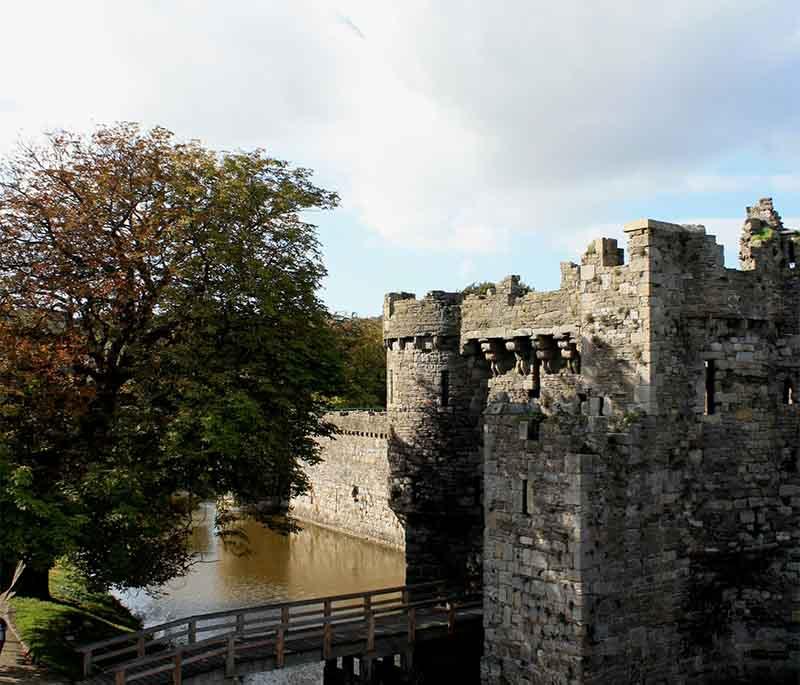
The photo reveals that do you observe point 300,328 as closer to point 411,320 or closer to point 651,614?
point 411,320

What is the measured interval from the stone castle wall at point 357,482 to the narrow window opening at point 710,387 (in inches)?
903

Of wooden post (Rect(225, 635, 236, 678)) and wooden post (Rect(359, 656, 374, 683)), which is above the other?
wooden post (Rect(225, 635, 236, 678))

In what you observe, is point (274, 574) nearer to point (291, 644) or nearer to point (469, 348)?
point (469, 348)

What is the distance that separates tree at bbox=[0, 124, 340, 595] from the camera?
1728 cm

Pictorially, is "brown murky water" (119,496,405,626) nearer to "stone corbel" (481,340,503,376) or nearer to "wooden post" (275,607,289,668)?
"wooden post" (275,607,289,668)

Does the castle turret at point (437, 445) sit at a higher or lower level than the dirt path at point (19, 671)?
higher

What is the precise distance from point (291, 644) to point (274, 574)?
732 inches

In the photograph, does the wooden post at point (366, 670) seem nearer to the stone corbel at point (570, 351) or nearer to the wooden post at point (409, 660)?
the wooden post at point (409, 660)

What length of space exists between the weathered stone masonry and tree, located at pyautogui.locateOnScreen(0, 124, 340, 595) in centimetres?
551

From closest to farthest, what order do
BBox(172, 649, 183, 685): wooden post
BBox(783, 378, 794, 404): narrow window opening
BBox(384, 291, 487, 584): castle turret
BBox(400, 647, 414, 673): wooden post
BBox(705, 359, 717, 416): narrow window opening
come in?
1. BBox(172, 649, 183, 685): wooden post
2. BBox(705, 359, 717, 416): narrow window opening
3. BBox(783, 378, 794, 404): narrow window opening
4. BBox(400, 647, 414, 673): wooden post
5. BBox(384, 291, 487, 584): castle turret

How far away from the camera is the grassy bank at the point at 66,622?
658 inches

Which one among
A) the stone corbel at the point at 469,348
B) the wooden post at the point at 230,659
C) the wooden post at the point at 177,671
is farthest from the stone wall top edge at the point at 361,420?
the wooden post at the point at 177,671

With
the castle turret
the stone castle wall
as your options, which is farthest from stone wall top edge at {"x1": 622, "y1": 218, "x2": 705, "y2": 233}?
the stone castle wall

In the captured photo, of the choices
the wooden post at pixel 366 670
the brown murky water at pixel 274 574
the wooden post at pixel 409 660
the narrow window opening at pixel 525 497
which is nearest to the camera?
the narrow window opening at pixel 525 497
